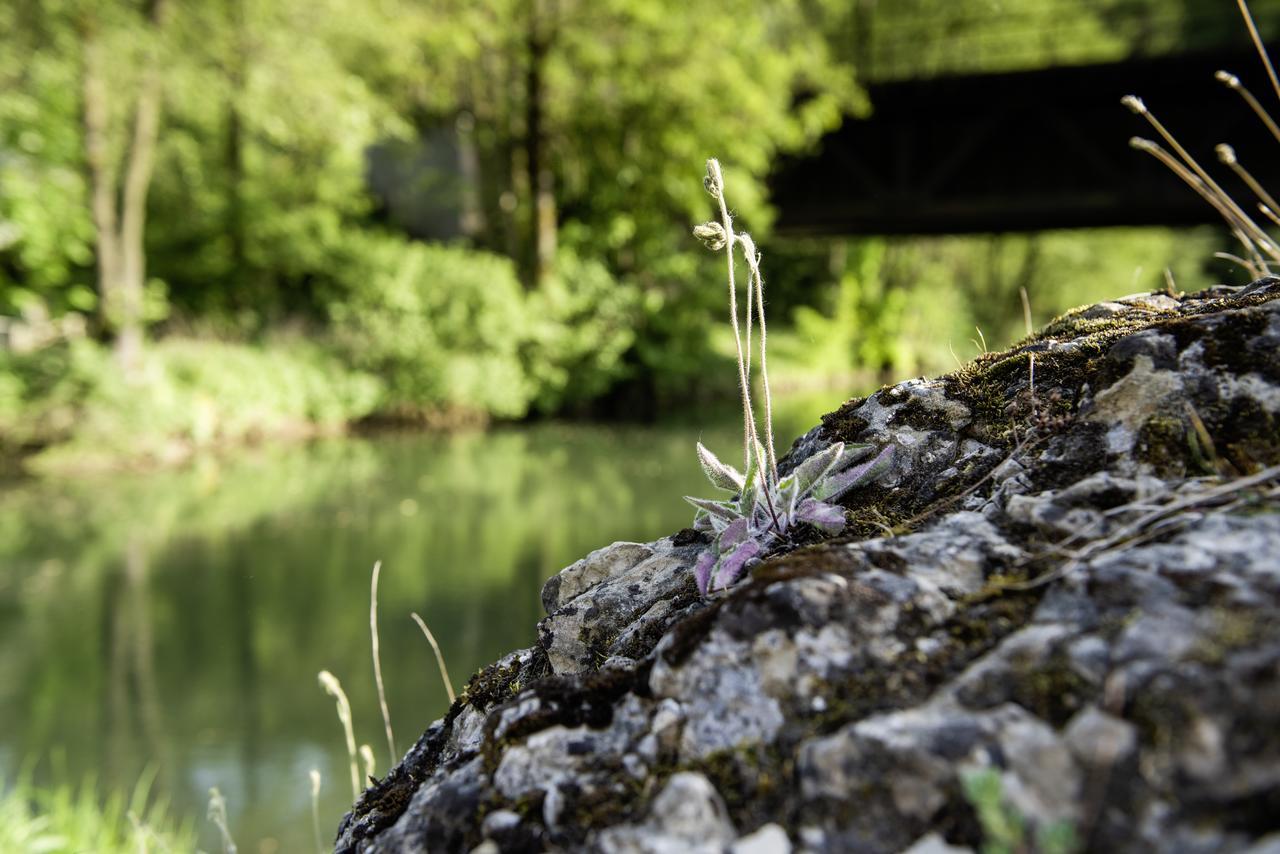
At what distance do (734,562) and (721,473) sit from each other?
11.1 inches

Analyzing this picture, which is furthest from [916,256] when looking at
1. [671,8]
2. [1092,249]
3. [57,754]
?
[57,754]

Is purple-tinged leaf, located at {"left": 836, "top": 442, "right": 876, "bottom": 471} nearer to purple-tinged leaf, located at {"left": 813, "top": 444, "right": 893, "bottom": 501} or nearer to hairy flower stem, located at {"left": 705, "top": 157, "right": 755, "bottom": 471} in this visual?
purple-tinged leaf, located at {"left": 813, "top": 444, "right": 893, "bottom": 501}

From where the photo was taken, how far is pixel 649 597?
1.59 metres

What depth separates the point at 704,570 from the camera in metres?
1.40

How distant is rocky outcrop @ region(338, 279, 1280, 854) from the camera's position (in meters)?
0.83

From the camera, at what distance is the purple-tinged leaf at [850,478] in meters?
1.47

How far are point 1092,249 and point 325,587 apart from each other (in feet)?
110

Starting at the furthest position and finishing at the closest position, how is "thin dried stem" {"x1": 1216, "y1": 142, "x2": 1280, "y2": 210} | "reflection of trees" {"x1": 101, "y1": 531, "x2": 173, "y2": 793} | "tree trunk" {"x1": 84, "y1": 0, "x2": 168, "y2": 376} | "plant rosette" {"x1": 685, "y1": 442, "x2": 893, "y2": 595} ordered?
"tree trunk" {"x1": 84, "y1": 0, "x2": 168, "y2": 376}
"reflection of trees" {"x1": 101, "y1": 531, "x2": 173, "y2": 793}
"plant rosette" {"x1": 685, "y1": 442, "x2": 893, "y2": 595}
"thin dried stem" {"x1": 1216, "y1": 142, "x2": 1280, "y2": 210}

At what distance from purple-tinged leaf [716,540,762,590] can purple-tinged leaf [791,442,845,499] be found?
170mm

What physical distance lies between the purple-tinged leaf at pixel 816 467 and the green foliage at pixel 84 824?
1.92 metres

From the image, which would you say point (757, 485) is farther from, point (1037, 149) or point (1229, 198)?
point (1037, 149)

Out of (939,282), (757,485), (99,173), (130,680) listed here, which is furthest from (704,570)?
(939,282)

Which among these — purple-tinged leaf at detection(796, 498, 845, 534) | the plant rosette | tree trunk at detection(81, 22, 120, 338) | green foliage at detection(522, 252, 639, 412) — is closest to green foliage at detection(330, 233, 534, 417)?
green foliage at detection(522, 252, 639, 412)

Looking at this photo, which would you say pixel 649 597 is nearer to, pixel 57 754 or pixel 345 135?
pixel 57 754
